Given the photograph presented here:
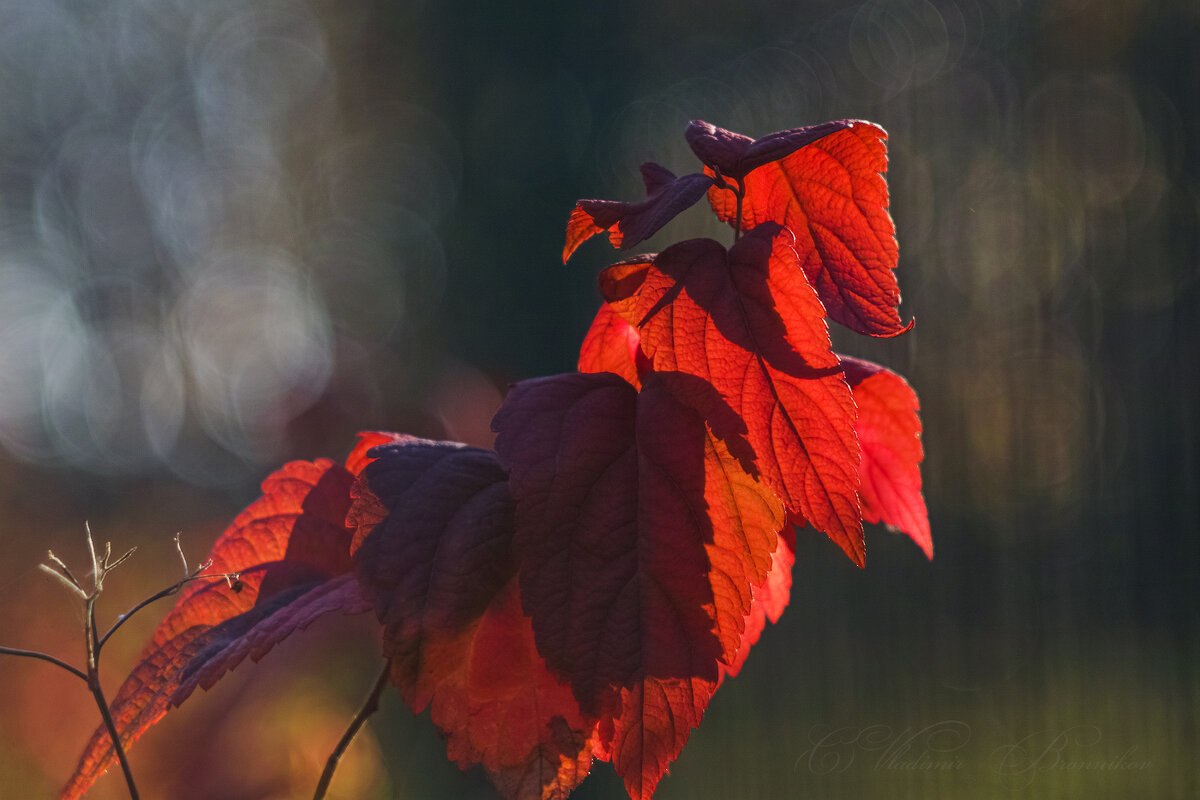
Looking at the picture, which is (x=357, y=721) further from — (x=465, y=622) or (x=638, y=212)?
(x=638, y=212)

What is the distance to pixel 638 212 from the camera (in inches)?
14.4

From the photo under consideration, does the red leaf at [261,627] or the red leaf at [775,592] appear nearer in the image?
the red leaf at [261,627]

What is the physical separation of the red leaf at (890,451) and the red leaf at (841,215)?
11 centimetres

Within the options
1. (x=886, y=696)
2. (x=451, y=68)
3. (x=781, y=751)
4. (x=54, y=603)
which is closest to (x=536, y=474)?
(x=54, y=603)

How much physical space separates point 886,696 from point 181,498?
2.70m

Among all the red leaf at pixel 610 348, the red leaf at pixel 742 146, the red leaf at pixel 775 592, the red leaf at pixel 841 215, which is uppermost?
the red leaf at pixel 742 146

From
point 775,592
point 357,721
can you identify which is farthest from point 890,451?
point 357,721

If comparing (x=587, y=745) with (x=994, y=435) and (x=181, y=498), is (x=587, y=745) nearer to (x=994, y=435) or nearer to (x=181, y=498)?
(x=181, y=498)

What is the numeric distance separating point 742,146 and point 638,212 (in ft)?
0.20

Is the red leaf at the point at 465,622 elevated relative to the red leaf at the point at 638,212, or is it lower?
lower

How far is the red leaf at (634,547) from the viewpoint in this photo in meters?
0.34

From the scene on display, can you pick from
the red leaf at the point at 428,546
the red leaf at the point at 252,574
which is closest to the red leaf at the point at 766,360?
the red leaf at the point at 428,546

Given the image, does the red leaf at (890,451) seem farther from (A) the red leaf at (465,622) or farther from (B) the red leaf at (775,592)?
(A) the red leaf at (465,622)

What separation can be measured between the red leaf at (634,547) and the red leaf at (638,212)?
0.07m
